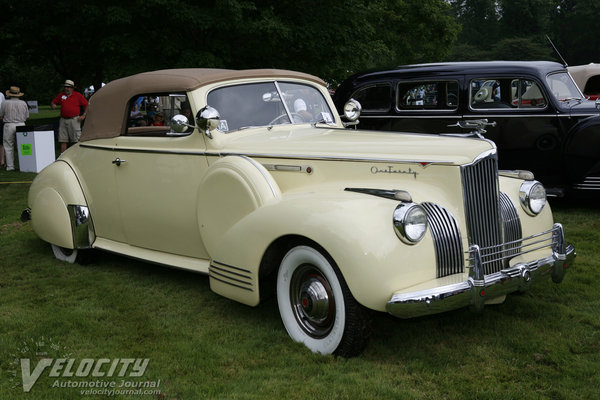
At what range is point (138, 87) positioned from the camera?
17.7ft

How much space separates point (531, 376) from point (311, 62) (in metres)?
14.0

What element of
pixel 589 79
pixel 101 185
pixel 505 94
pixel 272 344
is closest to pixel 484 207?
pixel 272 344

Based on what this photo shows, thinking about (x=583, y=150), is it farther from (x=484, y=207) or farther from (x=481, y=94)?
(x=484, y=207)

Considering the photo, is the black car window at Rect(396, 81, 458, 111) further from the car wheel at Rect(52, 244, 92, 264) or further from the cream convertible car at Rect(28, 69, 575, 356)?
the car wheel at Rect(52, 244, 92, 264)

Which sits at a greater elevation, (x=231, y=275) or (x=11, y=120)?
(x=11, y=120)

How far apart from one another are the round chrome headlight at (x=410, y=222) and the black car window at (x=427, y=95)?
5810 millimetres

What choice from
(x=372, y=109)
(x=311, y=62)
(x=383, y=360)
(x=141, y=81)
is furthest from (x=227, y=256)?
(x=311, y=62)

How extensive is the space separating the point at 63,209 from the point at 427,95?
5646mm

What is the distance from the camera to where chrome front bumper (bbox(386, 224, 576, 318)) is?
338 centimetres

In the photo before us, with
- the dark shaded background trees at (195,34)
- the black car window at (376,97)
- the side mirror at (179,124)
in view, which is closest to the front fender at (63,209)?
the side mirror at (179,124)

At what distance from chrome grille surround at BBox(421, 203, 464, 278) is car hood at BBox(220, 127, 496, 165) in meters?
0.33

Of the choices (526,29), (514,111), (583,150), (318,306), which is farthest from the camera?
(526,29)

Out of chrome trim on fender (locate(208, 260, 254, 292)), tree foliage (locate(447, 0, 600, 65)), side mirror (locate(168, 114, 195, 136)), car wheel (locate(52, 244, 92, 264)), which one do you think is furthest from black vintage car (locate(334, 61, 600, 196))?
tree foliage (locate(447, 0, 600, 65))

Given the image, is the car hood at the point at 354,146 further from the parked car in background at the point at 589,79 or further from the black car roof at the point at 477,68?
the parked car in background at the point at 589,79
